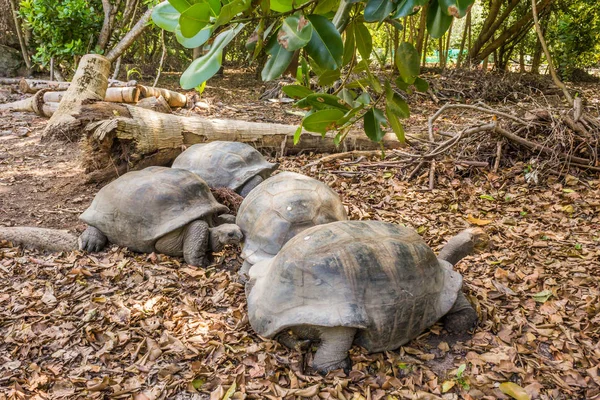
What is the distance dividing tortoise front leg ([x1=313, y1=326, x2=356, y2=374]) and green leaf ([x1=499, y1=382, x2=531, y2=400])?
2.76ft

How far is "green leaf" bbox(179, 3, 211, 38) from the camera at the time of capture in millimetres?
1083

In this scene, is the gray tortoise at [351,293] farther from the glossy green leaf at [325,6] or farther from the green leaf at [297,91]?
the glossy green leaf at [325,6]

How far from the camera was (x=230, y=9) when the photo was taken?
1055 millimetres

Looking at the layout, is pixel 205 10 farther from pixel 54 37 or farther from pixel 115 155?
pixel 54 37

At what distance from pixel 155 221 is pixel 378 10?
314cm

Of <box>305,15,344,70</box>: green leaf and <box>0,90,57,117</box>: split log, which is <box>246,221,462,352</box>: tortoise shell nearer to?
<box>305,15,344,70</box>: green leaf

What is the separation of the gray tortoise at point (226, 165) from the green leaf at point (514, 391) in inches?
132

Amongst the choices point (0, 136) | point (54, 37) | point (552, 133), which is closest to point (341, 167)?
point (552, 133)

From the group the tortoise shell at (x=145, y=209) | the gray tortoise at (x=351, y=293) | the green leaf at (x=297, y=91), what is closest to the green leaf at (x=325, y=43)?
the green leaf at (x=297, y=91)

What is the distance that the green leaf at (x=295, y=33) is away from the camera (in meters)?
1.14

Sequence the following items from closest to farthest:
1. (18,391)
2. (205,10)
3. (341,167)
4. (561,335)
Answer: (205,10) → (18,391) → (561,335) → (341,167)

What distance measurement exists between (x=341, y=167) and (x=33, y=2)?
21.9 feet

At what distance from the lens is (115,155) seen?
5.24m

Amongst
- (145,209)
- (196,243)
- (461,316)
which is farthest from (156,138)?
(461,316)
